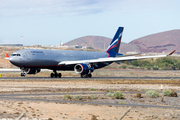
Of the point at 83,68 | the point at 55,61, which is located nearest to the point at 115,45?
the point at 83,68

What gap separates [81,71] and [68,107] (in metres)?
29.7

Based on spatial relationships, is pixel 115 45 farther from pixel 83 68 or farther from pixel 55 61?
pixel 55 61

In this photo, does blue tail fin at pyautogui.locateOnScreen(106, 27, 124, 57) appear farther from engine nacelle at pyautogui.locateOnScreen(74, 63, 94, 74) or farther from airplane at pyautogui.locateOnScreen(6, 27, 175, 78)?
engine nacelle at pyautogui.locateOnScreen(74, 63, 94, 74)

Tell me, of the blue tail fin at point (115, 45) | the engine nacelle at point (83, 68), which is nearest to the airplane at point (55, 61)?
the engine nacelle at point (83, 68)

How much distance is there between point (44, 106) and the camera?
2052 cm

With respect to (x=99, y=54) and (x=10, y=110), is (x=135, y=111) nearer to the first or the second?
(x=10, y=110)

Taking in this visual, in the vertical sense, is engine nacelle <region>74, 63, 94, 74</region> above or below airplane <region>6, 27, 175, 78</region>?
below

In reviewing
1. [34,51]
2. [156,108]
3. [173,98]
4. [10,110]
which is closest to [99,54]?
[34,51]

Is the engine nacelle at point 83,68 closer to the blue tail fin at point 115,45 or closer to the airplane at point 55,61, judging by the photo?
the airplane at point 55,61

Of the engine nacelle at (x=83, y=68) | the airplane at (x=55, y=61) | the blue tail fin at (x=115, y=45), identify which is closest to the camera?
the airplane at (x=55, y=61)

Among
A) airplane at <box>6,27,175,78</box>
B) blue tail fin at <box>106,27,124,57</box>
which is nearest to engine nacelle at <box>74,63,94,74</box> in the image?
airplane at <box>6,27,175,78</box>

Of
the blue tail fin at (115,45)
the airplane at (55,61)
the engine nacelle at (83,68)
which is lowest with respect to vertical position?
the engine nacelle at (83,68)

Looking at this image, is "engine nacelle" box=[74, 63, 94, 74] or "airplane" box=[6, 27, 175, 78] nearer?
"airplane" box=[6, 27, 175, 78]

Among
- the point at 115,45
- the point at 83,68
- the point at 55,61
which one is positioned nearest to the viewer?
the point at 83,68
